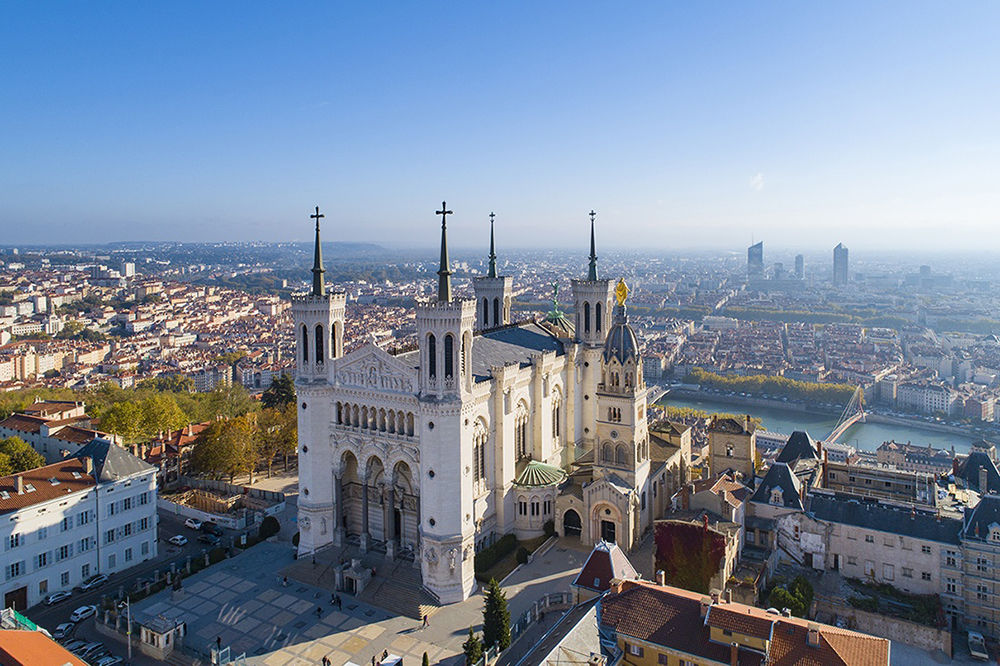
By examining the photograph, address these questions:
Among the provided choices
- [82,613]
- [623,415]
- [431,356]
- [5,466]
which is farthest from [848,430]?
[5,466]

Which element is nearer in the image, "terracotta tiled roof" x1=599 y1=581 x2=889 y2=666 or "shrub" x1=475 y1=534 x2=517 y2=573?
"terracotta tiled roof" x1=599 y1=581 x2=889 y2=666

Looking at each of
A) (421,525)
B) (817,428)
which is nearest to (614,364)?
Answer: (421,525)

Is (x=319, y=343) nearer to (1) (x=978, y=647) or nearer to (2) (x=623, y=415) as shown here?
(2) (x=623, y=415)

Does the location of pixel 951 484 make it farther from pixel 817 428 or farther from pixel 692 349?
pixel 692 349

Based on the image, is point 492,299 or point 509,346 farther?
point 492,299

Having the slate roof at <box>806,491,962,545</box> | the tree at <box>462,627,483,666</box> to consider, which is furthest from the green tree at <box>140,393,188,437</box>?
the slate roof at <box>806,491,962,545</box>

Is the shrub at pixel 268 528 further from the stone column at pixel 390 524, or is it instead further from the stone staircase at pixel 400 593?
the stone staircase at pixel 400 593

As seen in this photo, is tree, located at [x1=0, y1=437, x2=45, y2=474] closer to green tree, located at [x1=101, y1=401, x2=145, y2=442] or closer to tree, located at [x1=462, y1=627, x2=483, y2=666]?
green tree, located at [x1=101, y1=401, x2=145, y2=442]
